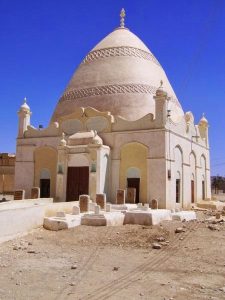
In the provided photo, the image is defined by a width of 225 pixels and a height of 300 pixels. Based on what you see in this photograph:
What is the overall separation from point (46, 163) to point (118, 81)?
6953mm

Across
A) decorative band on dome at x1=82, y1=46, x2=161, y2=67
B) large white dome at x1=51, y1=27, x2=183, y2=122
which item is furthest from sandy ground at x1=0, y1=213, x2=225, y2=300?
decorative band on dome at x1=82, y1=46, x2=161, y2=67

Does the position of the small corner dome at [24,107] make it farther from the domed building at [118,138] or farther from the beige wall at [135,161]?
the beige wall at [135,161]

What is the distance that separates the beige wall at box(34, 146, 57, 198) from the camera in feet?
71.1

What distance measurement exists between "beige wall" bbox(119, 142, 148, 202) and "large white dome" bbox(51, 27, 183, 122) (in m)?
2.33

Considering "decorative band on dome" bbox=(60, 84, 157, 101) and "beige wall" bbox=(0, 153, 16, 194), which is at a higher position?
"decorative band on dome" bbox=(60, 84, 157, 101)

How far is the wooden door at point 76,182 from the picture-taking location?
63.0 feet

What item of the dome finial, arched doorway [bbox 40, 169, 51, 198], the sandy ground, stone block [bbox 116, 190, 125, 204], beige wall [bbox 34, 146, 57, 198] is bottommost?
the sandy ground

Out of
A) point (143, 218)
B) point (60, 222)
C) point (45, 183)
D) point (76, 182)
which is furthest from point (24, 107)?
point (143, 218)

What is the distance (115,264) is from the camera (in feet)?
27.0

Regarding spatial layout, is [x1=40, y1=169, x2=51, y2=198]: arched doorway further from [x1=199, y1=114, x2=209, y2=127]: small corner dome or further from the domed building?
[x1=199, y1=114, x2=209, y2=127]: small corner dome

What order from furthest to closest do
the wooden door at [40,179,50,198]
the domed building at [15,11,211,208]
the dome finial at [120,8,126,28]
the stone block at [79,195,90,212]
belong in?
the dome finial at [120,8,126,28], the wooden door at [40,179,50,198], the domed building at [15,11,211,208], the stone block at [79,195,90,212]

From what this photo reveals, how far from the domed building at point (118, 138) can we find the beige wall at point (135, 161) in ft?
0.18

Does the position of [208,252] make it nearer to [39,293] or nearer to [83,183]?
[39,293]

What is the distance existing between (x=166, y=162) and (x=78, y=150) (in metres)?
4.84
